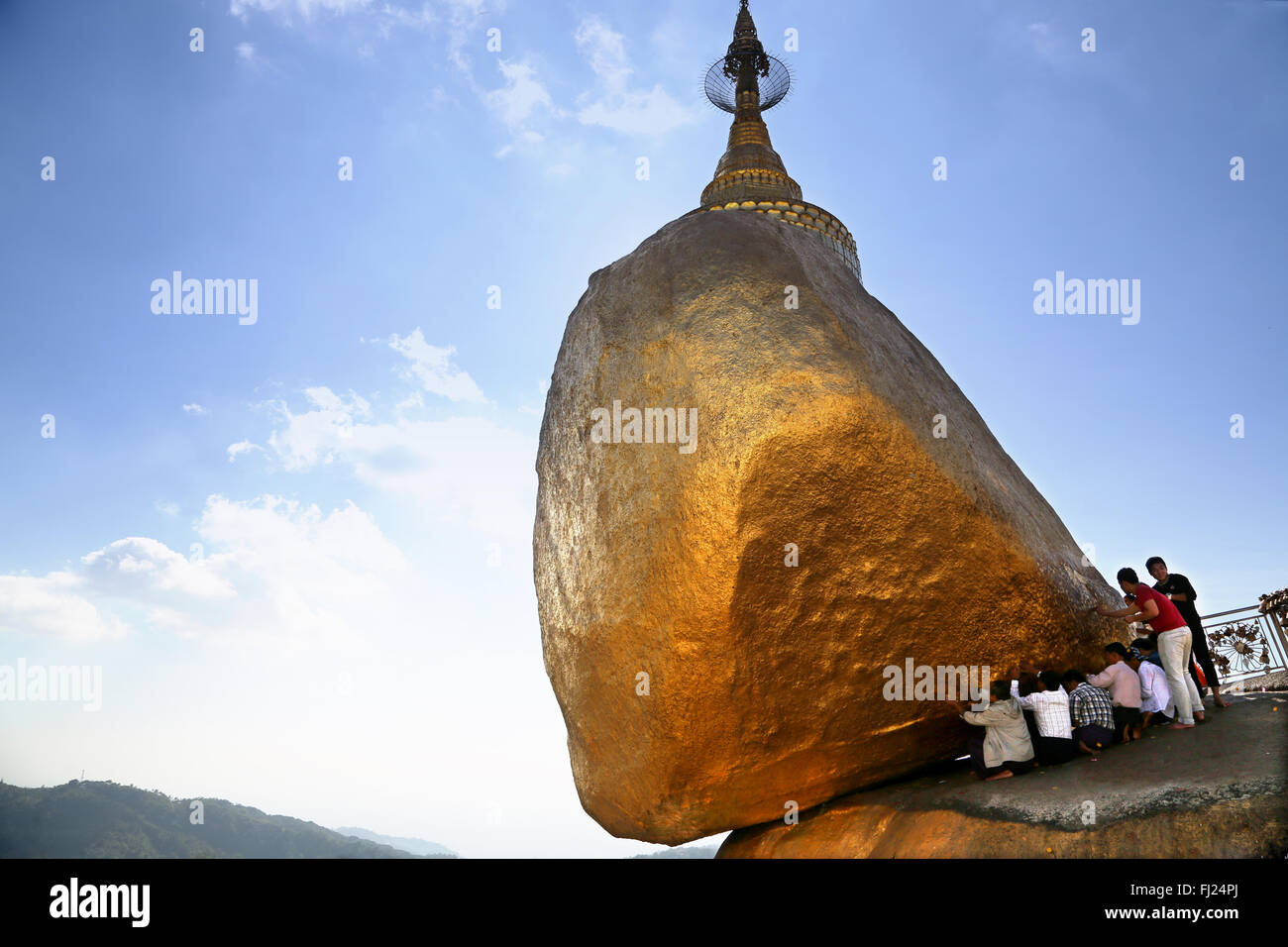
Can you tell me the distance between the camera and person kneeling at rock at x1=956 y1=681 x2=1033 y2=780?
639cm

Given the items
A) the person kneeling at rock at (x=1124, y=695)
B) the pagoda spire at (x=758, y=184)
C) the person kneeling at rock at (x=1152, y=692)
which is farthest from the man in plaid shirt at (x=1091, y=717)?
the pagoda spire at (x=758, y=184)

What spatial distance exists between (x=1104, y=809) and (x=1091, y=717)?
1347 mm

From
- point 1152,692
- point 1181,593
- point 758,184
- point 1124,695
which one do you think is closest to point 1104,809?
point 1124,695

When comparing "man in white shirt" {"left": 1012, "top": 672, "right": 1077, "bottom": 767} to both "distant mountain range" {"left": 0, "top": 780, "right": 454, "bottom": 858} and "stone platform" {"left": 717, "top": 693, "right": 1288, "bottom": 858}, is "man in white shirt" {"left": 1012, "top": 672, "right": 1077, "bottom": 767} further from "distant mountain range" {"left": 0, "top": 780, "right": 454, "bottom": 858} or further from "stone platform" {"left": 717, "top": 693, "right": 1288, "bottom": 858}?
"distant mountain range" {"left": 0, "top": 780, "right": 454, "bottom": 858}

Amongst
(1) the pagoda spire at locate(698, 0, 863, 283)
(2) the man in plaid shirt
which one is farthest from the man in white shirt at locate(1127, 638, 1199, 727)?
(1) the pagoda spire at locate(698, 0, 863, 283)

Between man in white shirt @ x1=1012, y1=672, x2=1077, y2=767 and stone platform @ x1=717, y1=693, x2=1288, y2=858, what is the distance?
0.13 meters

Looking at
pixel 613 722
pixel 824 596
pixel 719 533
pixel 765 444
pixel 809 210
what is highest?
pixel 809 210

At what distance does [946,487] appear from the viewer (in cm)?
612

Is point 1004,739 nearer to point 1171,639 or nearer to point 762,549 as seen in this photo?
point 1171,639

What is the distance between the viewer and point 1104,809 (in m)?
5.34
